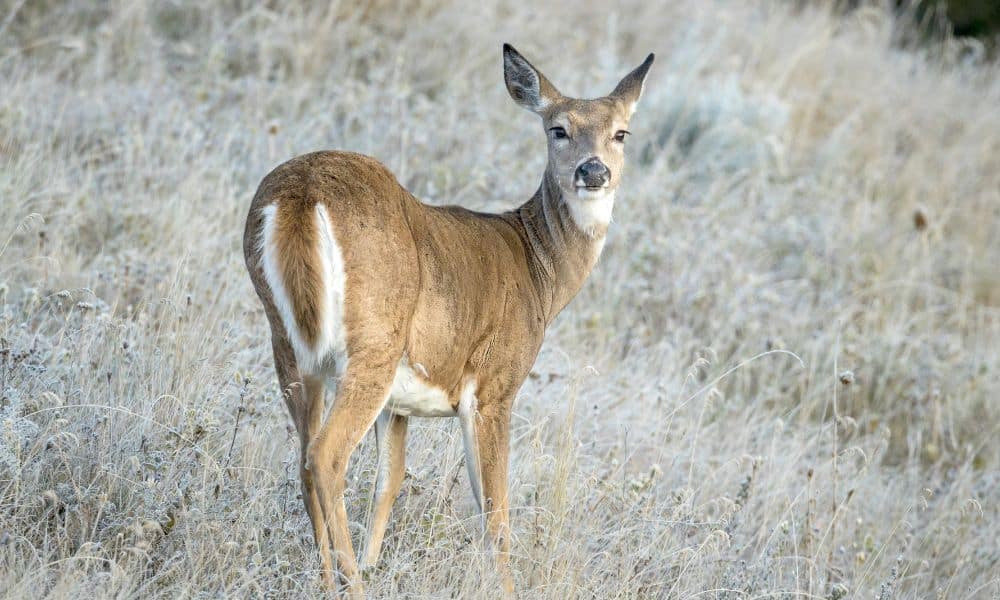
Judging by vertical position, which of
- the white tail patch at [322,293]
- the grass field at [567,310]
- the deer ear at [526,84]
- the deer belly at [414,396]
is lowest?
the grass field at [567,310]

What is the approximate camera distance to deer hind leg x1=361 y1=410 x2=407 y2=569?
457 centimetres

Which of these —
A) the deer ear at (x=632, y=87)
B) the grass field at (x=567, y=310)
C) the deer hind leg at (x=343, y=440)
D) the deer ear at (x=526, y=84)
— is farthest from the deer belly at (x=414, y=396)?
the deer ear at (x=632, y=87)

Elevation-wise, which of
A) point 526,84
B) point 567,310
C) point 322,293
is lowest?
point 567,310

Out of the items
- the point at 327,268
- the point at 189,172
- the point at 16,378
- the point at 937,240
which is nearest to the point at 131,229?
the point at 189,172

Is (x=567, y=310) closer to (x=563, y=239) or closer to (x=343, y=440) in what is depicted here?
(x=563, y=239)

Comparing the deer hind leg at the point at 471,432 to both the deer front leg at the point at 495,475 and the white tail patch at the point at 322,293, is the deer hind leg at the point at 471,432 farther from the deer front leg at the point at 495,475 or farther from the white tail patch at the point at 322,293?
the white tail patch at the point at 322,293

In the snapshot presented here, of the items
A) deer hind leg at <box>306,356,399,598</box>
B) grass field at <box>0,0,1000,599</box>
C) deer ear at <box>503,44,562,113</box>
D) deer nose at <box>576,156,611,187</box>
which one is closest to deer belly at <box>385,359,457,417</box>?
deer hind leg at <box>306,356,399,598</box>

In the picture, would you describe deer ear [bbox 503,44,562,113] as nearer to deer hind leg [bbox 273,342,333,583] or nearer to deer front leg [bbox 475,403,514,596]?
deer front leg [bbox 475,403,514,596]

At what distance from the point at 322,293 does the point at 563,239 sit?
5.89 ft

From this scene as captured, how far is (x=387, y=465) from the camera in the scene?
15.2 ft

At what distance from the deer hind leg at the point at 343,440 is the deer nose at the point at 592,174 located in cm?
148

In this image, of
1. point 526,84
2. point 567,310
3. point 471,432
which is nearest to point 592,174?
point 526,84

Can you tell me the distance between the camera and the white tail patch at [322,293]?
365 centimetres

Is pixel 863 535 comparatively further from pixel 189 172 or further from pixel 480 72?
pixel 480 72
